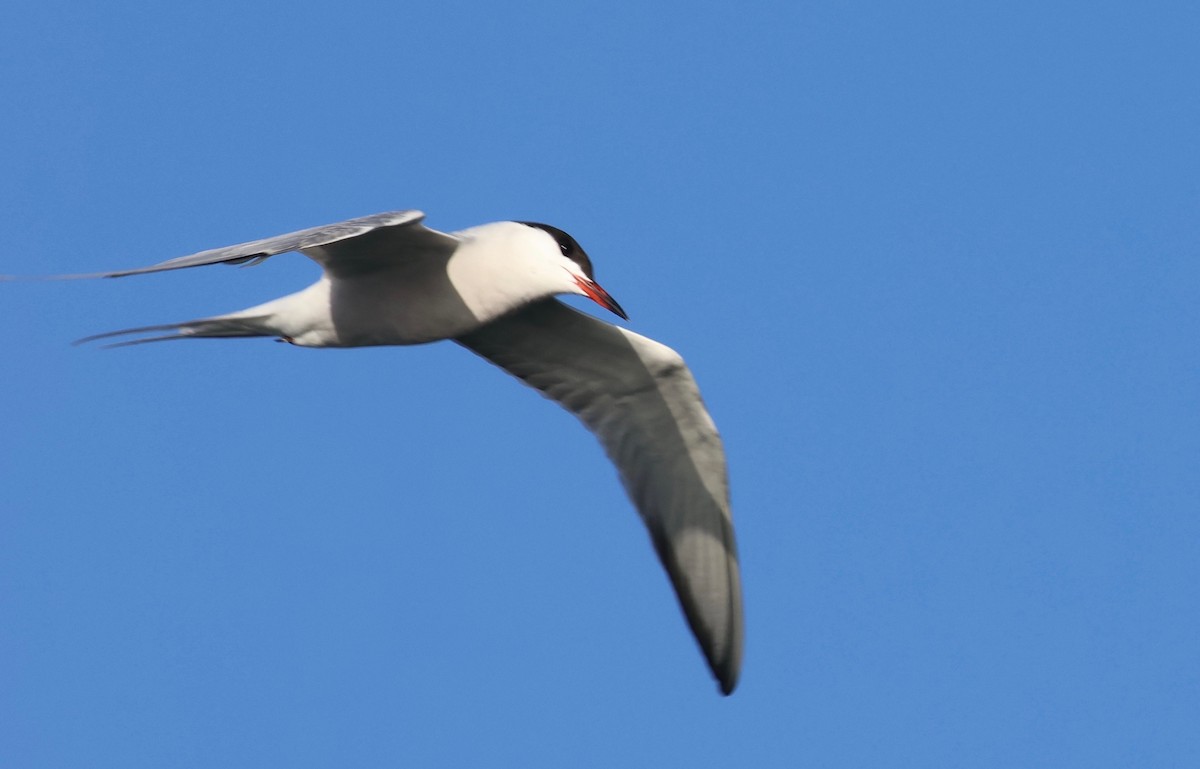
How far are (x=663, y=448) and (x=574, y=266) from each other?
7.71 ft

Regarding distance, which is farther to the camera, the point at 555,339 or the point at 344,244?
the point at 555,339

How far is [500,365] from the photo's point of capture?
1179 centimetres

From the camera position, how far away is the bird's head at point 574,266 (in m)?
9.78

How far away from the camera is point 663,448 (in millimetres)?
11758

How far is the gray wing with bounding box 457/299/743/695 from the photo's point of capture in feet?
37.9

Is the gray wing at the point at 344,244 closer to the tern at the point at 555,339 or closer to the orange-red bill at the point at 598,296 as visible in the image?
the tern at the point at 555,339

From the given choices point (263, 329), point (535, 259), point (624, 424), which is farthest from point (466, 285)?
point (624, 424)

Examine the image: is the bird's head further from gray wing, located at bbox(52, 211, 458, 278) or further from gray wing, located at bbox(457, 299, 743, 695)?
gray wing, located at bbox(457, 299, 743, 695)

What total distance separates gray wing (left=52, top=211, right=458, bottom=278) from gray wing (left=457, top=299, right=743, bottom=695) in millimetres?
1698

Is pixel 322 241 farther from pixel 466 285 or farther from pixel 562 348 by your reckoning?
pixel 562 348

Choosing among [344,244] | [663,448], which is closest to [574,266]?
[344,244]

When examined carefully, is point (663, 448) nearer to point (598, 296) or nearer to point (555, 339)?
point (555, 339)

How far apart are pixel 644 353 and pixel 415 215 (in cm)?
279

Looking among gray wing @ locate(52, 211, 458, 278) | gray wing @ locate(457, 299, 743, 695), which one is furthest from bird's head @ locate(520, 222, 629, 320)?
gray wing @ locate(457, 299, 743, 695)
